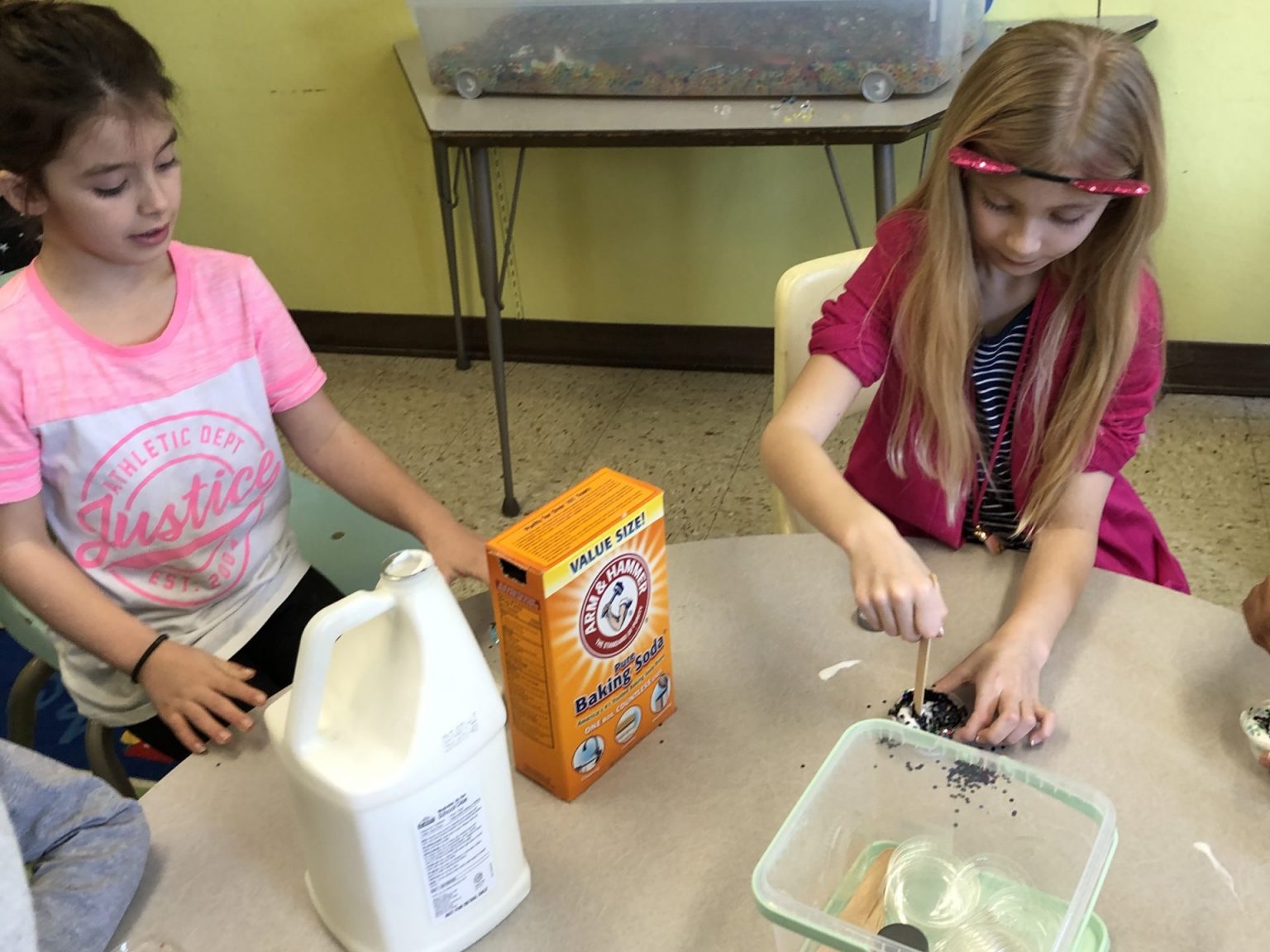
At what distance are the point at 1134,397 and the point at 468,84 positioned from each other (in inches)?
59.4

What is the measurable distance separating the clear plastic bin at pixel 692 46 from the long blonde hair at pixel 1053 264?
3.15 feet

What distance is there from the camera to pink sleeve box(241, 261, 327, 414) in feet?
3.52

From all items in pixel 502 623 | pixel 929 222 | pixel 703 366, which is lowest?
pixel 703 366

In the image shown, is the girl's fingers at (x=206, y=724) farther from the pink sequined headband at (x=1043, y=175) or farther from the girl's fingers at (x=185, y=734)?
the pink sequined headband at (x=1043, y=175)

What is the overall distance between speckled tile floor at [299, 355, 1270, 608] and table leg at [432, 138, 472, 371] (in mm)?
57

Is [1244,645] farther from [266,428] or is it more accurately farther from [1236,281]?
[1236,281]

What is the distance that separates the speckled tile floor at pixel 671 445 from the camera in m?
2.06

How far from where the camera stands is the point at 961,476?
104 centimetres

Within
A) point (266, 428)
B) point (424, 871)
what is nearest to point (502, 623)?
point (424, 871)

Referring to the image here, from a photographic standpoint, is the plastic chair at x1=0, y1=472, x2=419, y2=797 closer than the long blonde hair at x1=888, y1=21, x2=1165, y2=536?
No

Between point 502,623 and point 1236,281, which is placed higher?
point 502,623

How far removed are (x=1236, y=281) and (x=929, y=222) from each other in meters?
1.66

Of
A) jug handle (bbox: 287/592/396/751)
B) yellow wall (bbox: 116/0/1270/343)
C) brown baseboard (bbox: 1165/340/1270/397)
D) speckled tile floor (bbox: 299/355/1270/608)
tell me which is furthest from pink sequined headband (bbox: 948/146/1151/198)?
brown baseboard (bbox: 1165/340/1270/397)

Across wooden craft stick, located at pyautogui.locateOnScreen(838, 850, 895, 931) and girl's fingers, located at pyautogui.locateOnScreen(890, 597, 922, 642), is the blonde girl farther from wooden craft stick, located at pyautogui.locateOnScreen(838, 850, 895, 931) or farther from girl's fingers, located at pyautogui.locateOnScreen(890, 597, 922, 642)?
wooden craft stick, located at pyautogui.locateOnScreen(838, 850, 895, 931)
